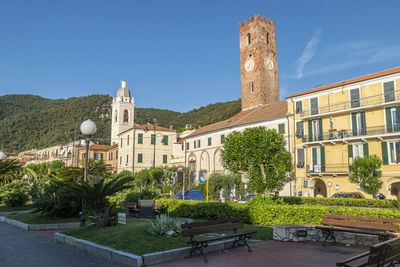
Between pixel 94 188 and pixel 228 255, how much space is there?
5446 mm

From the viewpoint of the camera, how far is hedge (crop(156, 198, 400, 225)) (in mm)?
10656

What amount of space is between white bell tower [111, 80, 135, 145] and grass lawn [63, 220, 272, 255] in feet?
191

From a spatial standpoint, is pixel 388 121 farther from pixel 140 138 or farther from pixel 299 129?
pixel 140 138

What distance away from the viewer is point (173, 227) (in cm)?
962

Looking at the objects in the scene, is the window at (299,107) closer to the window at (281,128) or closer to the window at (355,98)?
the window at (281,128)

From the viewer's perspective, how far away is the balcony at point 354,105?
89.4 ft

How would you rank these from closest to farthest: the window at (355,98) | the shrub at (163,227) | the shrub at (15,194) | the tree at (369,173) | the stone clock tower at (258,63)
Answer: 1. the shrub at (163,227)
2. the shrub at (15,194)
3. the tree at (369,173)
4. the window at (355,98)
5. the stone clock tower at (258,63)

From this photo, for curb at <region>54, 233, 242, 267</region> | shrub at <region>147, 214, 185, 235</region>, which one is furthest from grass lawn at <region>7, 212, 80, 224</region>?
shrub at <region>147, 214, 185, 235</region>

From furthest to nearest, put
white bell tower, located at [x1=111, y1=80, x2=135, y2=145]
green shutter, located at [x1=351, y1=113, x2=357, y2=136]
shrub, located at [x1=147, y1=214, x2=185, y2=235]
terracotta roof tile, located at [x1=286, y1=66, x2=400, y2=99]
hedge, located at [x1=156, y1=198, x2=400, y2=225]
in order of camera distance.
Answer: white bell tower, located at [x1=111, y1=80, x2=135, y2=145]
green shutter, located at [x1=351, y1=113, x2=357, y2=136]
terracotta roof tile, located at [x1=286, y1=66, x2=400, y2=99]
hedge, located at [x1=156, y1=198, x2=400, y2=225]
shrub, located at [x1=147, y1=214, x2=185, y2=235]

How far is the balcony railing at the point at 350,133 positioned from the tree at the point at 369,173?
2612mm

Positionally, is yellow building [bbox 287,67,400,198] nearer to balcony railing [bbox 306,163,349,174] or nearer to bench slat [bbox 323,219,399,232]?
balcony railing [bbox 306,163,349,174]

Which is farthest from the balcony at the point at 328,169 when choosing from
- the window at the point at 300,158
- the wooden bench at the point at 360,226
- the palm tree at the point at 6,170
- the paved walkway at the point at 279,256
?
the palm tree at the point at 6,170

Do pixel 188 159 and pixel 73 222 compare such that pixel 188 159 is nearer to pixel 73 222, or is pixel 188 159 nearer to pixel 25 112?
pixel 73 222

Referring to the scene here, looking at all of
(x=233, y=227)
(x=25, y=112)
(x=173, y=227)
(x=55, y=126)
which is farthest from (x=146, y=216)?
(x=25, y=112)
